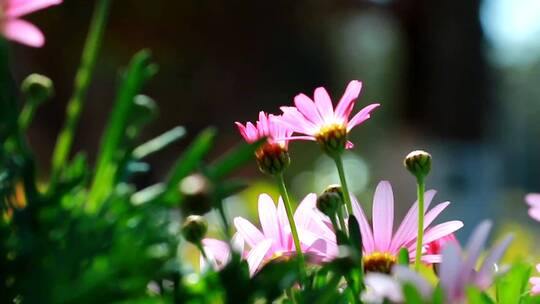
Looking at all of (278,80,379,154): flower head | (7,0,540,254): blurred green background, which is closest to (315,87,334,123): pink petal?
(278,80,379,154): flower head

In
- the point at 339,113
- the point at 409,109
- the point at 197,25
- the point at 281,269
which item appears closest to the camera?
the point at 281,269

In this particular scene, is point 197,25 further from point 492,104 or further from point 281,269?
point 281,269

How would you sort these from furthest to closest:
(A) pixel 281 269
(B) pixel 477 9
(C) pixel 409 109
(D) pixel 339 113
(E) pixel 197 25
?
(C) pixel 409 109 < (B) pixel 477 9 < (E) pixel 197 25 < (D) pixel 339 113 < (A) pixel 281 269

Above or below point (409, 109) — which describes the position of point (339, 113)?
above

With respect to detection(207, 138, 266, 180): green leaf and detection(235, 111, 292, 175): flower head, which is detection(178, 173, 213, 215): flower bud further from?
detection(235, 111, 292, 175): flower head

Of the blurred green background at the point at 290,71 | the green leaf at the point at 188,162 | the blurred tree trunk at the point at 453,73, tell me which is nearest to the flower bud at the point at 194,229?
the green leaf at the point at 188,162

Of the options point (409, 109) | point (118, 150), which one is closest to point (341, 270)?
point (118, 150)

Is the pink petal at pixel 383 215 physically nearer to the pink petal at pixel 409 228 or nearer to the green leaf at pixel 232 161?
the pink petal at pixel 409 228
